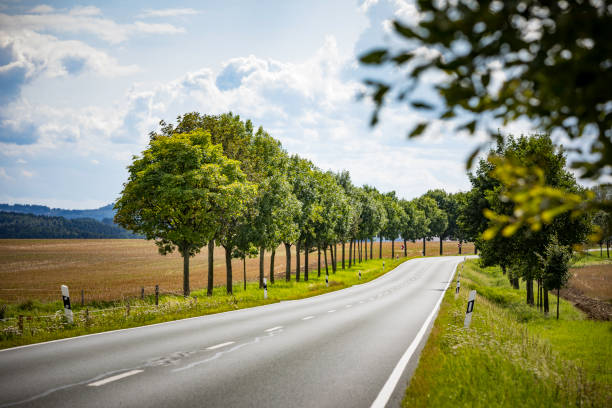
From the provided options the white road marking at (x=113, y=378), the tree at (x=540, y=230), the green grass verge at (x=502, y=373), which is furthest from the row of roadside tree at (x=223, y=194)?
the green grass verge at (x=502, y=373)

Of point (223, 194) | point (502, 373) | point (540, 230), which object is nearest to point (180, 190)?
point (223, 194)

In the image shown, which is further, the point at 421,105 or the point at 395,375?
the point at 395,375

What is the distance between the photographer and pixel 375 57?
1936mm

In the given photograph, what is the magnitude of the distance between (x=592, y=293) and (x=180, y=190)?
31531 millimetres

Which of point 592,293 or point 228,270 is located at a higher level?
point 228,270

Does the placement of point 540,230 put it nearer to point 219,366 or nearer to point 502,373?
point 502,373

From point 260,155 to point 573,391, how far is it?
2687cm

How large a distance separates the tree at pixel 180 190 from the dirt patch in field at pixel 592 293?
19.8 m

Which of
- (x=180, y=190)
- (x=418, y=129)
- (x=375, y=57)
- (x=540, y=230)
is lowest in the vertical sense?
(x=540, y=230)

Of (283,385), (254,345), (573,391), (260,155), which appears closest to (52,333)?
(254,345)

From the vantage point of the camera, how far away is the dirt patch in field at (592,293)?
21.3m

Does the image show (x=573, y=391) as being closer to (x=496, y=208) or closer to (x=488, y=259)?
(x=496, y=208)

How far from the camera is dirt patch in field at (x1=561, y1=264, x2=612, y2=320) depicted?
21266mm

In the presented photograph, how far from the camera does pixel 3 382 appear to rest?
578 centimetres
